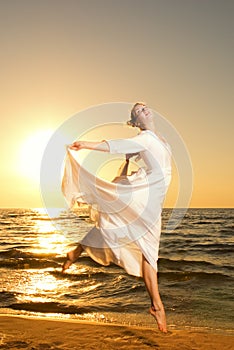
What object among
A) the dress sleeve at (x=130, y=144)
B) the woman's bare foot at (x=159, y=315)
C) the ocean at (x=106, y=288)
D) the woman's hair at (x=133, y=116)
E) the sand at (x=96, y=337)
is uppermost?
the woman's hair at (x=133, y=116)

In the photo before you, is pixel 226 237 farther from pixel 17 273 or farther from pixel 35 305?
pixel 35 305

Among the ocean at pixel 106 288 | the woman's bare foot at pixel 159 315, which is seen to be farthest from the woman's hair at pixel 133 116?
the woman's bare foot at pixel 159 315

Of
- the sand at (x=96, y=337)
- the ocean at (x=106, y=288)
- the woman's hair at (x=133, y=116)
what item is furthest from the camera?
the ocean at (x=106, y=288)

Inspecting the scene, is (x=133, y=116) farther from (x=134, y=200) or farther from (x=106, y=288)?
(x=106, y=288)

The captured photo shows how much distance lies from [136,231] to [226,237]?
29.3 metres

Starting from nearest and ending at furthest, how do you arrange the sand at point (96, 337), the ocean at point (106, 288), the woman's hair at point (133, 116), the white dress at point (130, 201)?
the white dress at point (130, 201) → the woman's hair at point (133, 116) → the sand at point (96, 337) → the ocean at point (106, 288)

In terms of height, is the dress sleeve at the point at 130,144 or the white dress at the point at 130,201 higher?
the dress sleeve at the point at 130,144

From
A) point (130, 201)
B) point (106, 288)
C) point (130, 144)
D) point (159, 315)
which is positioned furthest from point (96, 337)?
point (106, 288)

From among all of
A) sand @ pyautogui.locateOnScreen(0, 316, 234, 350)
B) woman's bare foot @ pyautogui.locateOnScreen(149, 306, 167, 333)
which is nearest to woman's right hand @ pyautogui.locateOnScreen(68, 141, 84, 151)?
woman's bare foot @ pyautogui.locateOnScreen(149, 306, 167, 333)

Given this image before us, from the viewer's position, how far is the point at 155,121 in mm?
5367

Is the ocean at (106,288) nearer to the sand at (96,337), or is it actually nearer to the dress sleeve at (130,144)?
the dress sleeve at (130,144)

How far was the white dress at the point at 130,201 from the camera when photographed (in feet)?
17.1

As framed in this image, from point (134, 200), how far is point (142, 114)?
98 centimetres

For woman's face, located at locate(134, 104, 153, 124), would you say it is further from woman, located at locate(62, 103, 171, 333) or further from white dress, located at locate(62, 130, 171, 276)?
white dress, located at locate(62, 130, 171, 276)
